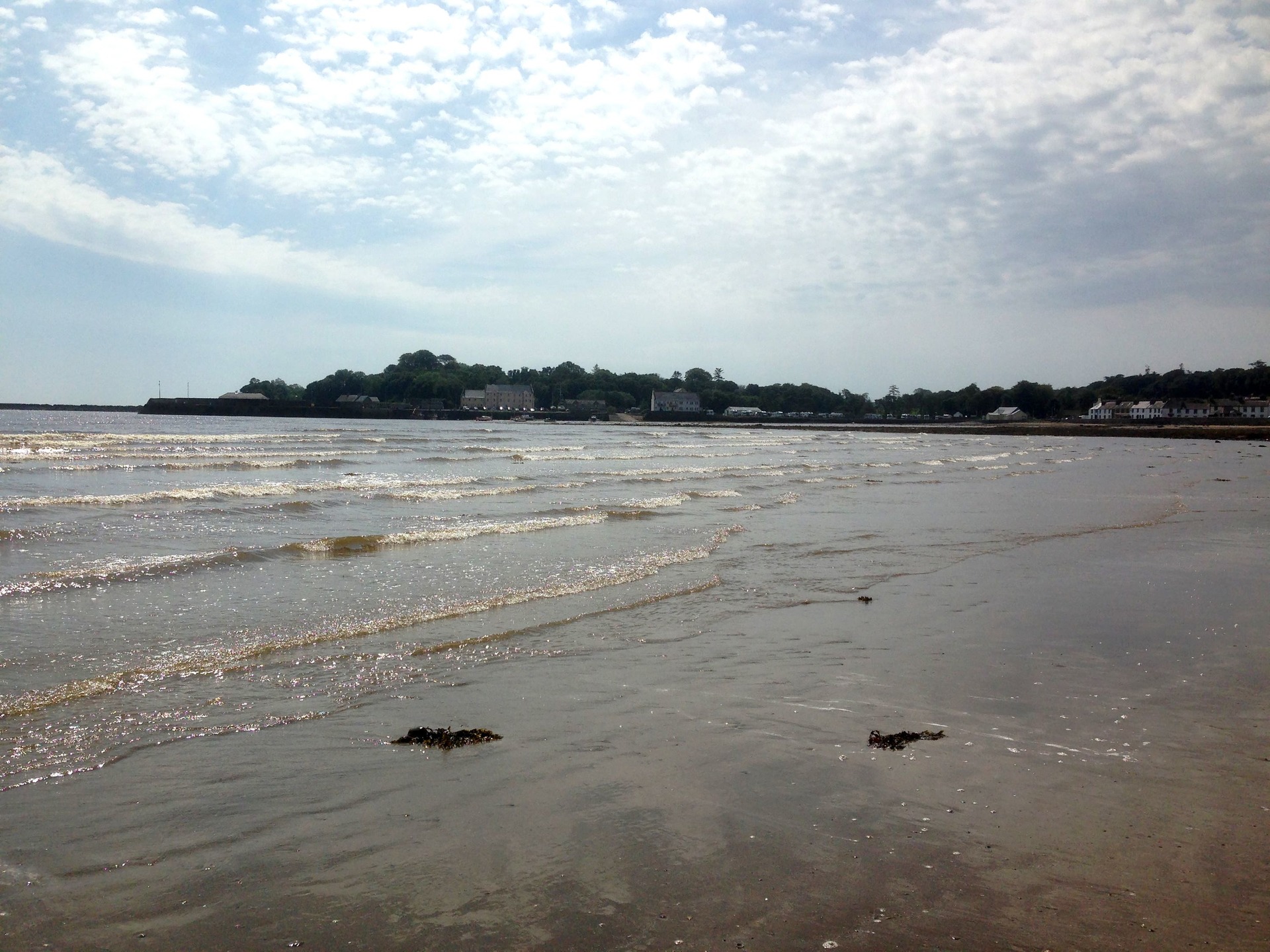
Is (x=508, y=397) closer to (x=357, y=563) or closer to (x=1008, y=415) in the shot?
(x=1008, y=415)

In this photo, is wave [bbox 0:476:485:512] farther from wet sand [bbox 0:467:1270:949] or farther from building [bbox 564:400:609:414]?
building [bbox 564:400:609:414]

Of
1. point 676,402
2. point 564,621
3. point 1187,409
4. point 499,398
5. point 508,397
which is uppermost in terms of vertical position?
point 508,397

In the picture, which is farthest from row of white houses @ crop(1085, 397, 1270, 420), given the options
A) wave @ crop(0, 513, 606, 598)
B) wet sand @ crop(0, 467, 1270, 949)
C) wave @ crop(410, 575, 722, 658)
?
wet sand @ crop(0, 467, 1270, 949)

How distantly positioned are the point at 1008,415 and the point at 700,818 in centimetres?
16662

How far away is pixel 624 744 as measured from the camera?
5457 millimetres

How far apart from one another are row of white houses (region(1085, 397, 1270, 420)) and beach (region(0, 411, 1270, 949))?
145387 mm

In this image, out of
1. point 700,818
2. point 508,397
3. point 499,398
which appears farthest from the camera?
point 508,397

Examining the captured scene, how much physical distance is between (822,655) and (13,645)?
23.1 ft

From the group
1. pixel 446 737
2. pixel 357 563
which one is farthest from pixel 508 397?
pixel 446 737

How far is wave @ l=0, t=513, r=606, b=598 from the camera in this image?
9.98 meters

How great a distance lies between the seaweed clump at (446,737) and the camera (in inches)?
213

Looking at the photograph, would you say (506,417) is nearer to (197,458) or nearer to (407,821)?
(197,458)

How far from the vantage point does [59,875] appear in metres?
3.76

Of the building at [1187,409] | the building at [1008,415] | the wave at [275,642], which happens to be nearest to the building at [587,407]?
the building at [1008,415]
